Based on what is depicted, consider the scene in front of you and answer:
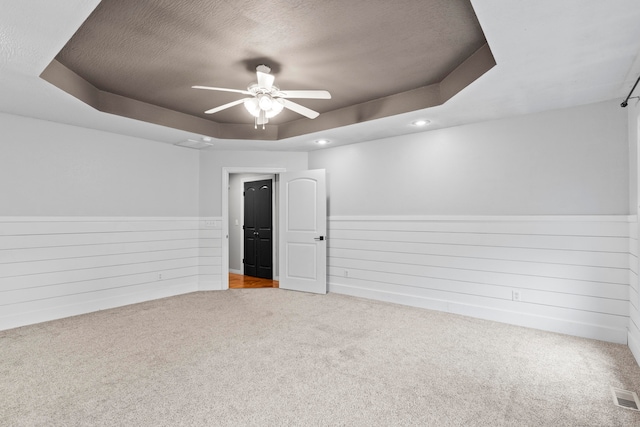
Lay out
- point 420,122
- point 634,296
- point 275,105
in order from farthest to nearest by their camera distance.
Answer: point 420,122 < point 275,105 < point 634,296

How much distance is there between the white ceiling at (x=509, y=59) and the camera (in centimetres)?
188

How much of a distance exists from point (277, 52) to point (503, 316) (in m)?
3.62

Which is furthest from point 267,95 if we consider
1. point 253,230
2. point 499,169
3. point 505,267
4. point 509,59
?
point 253,230

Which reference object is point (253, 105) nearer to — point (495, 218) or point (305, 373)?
point (305, 373)

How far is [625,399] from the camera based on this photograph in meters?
2.24

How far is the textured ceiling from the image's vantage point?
226cm

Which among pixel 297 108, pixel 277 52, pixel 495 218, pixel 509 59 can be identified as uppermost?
pixel 277 52

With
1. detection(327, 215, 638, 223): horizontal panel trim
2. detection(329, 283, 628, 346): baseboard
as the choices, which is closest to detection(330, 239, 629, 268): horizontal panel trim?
detection(327, 215, 638, 223): horizontal panel trim

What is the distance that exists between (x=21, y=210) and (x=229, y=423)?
360cm

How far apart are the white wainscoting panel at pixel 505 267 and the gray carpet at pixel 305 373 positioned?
26cm

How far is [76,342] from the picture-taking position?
10.6ft

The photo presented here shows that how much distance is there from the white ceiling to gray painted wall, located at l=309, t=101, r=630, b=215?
228 mm

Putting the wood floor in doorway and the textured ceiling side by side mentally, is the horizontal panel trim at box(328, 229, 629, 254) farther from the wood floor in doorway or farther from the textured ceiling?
the wood floor in doorway

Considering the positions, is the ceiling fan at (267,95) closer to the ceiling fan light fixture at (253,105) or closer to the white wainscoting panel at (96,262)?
the ceiling fan light fixture at (253,105)
